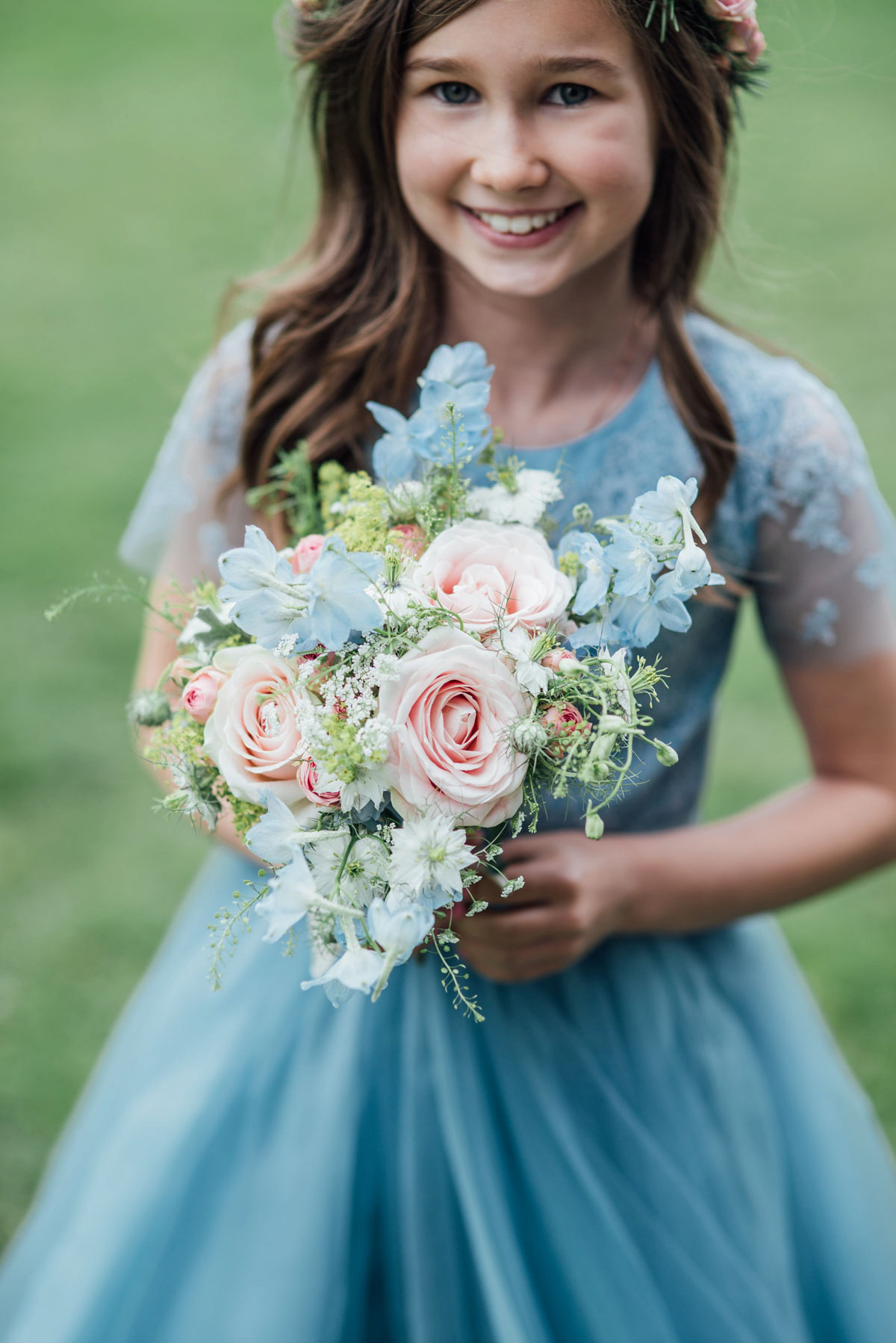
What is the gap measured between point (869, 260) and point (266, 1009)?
20.7 ft

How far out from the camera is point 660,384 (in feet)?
6.16

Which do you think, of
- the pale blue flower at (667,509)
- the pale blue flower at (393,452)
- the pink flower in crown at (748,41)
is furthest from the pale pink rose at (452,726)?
the pink flower in crown at (748,41)

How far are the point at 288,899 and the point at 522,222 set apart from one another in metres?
0.94

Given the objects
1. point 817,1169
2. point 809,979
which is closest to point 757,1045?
point 817,1169

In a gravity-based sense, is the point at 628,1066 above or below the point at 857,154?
below

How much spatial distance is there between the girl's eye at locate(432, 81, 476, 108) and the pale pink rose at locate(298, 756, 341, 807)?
2.98 ft

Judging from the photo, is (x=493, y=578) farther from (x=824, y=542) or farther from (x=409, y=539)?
(x=824, y=542)

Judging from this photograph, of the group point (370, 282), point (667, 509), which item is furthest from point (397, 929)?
point (370, 282)

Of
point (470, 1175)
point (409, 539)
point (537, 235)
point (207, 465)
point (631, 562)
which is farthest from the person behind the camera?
point (207, 465)

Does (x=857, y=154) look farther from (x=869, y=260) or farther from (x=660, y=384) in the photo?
(x=660, y=384)

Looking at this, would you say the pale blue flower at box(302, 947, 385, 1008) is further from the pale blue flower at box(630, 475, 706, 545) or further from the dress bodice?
the dress bodice

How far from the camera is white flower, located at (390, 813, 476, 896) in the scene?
1.13m

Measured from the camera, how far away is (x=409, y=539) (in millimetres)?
1353

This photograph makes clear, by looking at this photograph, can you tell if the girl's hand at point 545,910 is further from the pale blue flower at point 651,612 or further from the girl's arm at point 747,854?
the pale blue flower at point 651,612
